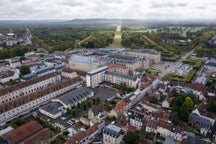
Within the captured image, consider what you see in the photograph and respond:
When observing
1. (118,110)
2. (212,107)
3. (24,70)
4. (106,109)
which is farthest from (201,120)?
(24,70)

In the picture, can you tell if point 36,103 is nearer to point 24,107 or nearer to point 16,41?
point 24,107

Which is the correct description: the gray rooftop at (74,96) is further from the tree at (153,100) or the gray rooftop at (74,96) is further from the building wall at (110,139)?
Result: the tree at (153,100)

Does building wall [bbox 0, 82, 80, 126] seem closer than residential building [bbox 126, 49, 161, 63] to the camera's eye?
Yes

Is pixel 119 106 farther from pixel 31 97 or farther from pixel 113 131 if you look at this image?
pixel 31 97

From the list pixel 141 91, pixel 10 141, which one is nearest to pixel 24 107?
pixel 10 141

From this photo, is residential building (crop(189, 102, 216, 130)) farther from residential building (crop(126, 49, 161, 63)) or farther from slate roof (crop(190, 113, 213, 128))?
residential building (crop(126, 49, 161, 63))

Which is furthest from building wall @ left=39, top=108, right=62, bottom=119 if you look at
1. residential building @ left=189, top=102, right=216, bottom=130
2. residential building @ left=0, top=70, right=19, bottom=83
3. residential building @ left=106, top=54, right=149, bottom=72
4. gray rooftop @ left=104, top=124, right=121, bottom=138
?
residential building @ left=106, top=54, right=149, bottom=72
